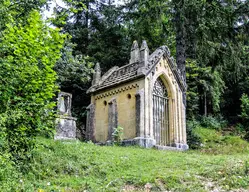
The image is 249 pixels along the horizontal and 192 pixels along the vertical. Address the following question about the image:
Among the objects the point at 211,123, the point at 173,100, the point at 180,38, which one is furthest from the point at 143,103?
the point at 211,123

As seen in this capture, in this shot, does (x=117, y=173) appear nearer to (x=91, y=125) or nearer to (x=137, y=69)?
(x=137, y=69)

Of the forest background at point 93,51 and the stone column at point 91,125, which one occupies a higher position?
the forest background at point 93,51

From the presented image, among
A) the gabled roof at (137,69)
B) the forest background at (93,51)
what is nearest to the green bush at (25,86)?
the forest background at (93,51)

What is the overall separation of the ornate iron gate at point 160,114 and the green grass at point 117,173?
239 inches

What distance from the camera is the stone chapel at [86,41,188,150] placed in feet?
45.5

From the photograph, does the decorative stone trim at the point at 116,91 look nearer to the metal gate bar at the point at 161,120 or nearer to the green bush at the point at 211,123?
the metal gate bar at the point at 161,120

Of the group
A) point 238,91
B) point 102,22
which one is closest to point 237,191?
point 102,22

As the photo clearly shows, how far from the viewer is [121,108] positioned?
586 inches

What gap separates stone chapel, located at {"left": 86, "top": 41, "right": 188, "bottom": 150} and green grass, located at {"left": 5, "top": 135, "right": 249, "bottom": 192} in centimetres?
504

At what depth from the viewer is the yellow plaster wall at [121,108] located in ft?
46.4

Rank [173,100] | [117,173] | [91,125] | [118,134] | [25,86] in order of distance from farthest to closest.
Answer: [91,125] → [173,100] → [118,134] → [117,173] → [25,86]

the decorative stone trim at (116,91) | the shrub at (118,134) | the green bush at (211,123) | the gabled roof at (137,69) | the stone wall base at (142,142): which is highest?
the gabled roof at (137,69)

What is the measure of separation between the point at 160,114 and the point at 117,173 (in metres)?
8.27

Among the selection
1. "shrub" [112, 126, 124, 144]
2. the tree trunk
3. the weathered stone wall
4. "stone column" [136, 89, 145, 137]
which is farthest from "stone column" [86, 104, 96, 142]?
the tree trunk
